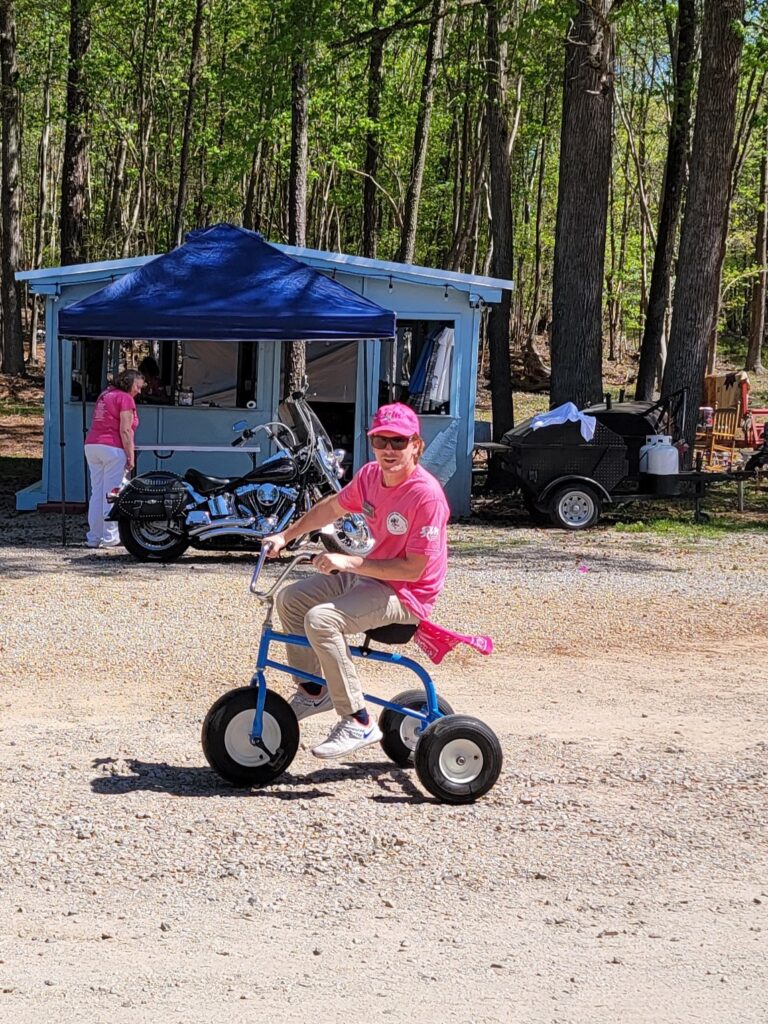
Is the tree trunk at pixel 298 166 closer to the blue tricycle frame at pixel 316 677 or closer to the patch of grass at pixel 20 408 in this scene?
the patch of grass at pixel 20 408

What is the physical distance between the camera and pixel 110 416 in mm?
12547

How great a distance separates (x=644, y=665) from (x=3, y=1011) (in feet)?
17.9

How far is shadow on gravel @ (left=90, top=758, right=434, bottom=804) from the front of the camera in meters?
5.66

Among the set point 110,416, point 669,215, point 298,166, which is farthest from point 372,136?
point 110,416

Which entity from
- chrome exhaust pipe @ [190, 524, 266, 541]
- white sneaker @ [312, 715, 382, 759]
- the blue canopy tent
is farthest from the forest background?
white sneaker @ [312, 715, 382, 759]

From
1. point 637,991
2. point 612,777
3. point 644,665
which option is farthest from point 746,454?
point 637,991

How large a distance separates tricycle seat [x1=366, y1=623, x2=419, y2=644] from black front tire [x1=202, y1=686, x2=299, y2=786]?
488 millimetres

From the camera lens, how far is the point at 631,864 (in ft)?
16.5

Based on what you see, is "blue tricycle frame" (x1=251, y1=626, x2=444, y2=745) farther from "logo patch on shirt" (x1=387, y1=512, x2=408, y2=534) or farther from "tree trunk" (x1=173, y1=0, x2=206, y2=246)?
"tree trunk" (x1=173, y1=0, x2=206, y2=246)

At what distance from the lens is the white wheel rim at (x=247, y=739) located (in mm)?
5641

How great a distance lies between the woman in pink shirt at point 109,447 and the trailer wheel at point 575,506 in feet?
15.2

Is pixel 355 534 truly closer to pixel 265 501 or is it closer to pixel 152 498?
pixel 265 501

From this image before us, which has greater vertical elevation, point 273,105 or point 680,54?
point 680,54

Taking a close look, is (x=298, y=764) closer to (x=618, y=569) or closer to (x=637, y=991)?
(x=637, y=991)
